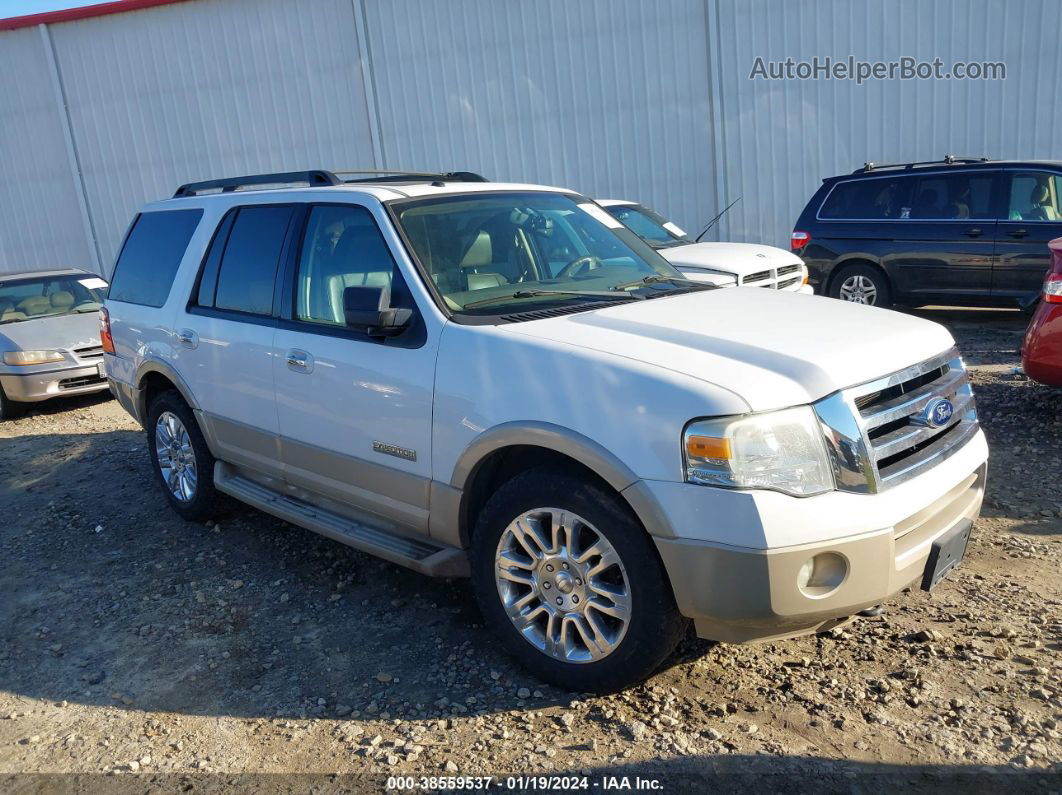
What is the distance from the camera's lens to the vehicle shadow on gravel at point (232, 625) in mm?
3527

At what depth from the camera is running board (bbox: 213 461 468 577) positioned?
3.65 meters

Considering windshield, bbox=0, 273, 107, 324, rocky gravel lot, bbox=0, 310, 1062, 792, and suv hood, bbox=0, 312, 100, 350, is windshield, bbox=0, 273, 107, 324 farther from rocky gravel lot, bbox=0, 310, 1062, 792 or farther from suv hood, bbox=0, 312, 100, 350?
rocky gravel lot, bbox=0, 310, 1062, 792

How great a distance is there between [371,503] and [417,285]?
103 centimetres

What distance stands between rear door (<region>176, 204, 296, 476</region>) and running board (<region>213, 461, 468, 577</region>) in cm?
14

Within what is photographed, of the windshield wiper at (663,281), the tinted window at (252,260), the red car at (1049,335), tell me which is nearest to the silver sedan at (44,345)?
the tinted window at (252,260)

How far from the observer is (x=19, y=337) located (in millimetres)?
9188

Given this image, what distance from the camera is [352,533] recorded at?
13.2 ft

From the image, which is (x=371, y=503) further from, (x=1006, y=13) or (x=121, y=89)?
(x=121, y=89)

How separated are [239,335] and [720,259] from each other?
5.22 m

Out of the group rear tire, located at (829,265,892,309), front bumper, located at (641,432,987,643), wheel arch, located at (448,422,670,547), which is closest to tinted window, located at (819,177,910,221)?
rear tire, located at (829,265,892,309)

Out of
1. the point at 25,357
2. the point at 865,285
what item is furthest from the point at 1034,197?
the point at 25,357

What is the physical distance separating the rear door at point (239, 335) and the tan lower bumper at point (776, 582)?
2.45 metres

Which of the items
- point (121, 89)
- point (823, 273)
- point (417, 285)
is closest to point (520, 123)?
point (823, 273)

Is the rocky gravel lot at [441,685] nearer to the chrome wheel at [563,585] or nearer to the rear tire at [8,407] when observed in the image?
the chrome wheel at [563,585]
